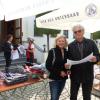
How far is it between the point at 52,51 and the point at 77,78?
635 millimetres

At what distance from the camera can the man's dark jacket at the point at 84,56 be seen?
469 centimetres

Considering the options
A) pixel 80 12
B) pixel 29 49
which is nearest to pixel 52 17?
pixel 80 12

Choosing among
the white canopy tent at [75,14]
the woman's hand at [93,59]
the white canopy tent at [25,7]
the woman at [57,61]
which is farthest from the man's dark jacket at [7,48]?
the white canopy tent at [25,7]

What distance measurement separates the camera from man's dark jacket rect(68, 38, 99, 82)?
4.69m

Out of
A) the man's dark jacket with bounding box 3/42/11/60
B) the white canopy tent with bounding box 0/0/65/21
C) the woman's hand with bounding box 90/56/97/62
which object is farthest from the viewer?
the man's dark jacket with bounding box 3/42/11/60

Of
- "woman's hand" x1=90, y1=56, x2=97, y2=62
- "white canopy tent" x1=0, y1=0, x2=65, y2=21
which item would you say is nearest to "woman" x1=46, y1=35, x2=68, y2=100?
"woman's hand" x1=90, y1=56, x2=97, y2=62

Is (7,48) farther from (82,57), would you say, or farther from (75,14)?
(75,14)

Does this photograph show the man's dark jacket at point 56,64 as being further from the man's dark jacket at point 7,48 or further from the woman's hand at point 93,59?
the man's dark jacket at point 7,48

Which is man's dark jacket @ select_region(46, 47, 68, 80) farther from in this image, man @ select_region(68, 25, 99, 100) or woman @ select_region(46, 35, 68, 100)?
man @ select_region(68, 25, 99, 100)

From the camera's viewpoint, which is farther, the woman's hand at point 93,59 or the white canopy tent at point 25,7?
the woman's hand at point 93,59

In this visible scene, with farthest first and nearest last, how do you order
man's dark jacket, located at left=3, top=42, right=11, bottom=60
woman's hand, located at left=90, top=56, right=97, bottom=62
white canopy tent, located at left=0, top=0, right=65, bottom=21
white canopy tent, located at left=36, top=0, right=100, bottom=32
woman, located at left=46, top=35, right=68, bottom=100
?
man's dark jacket, located at left=3, top=42, right=11, bottom=60
woman, located at left=46, top=35, right=68, bottom=100
woman's hand, located at left=90, top=56, right=97, bottom=62
white canopy tent, located at left=36, top=0, right=100, bottom=32
white canopy tent, located at left=0, top=0, right=65, bottom=21

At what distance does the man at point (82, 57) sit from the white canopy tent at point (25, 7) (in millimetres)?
1136

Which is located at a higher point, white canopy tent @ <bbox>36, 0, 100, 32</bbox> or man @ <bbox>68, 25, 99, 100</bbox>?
white canopy tent @ <bbox>36, 0, 100, 32</bbox>

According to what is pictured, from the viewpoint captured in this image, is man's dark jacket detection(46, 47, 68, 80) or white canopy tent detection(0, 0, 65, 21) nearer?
white canopy tent detection(0, 0, 65, 21)
